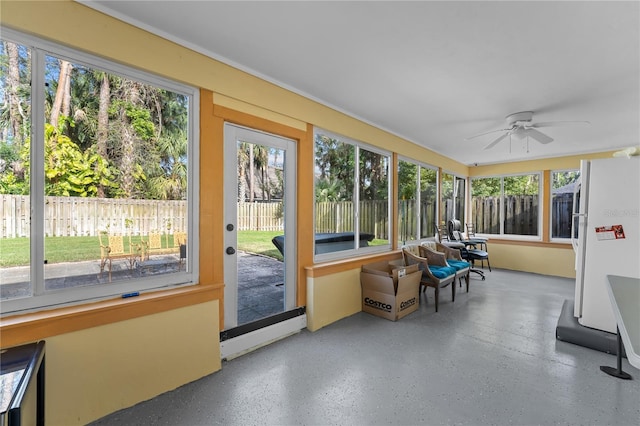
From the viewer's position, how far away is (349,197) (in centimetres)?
370

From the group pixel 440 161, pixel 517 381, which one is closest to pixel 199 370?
pixel 517 381

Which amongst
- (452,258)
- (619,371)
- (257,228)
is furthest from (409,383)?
(452,258)

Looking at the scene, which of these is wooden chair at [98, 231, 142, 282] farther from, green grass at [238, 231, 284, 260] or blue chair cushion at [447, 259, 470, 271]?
blue chair cushion at [447, 259, 470, 271]

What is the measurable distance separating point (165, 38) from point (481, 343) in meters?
3.78

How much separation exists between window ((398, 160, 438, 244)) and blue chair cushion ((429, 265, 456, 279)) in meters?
0.81

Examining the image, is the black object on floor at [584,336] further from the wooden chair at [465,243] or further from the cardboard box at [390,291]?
the wooden chair at [465,243]

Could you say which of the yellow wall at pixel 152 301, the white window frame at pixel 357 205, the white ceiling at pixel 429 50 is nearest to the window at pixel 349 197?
the white window frame at pixel 357 205

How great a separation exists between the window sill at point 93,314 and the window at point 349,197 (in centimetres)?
153

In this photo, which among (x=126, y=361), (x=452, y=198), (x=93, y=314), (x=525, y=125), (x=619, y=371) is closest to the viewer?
(x=93, y=314)

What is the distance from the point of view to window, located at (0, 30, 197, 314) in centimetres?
156

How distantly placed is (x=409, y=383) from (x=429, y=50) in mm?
2518

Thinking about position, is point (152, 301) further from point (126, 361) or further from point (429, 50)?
point (429, 50)

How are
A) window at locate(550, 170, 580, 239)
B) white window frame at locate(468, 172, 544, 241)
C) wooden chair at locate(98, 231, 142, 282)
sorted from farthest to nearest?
white window frame at locate(468, 172, 544, 241)
window at locate(550, 170, 580, 239)
wooden chair at locate(98, 231, 142, 282)

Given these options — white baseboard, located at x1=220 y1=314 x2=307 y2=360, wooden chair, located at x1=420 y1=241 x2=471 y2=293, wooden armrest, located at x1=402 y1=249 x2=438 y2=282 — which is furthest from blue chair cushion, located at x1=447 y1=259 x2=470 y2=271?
white baseboard, located at x1=220 y1=314 x2=307 y2=360
